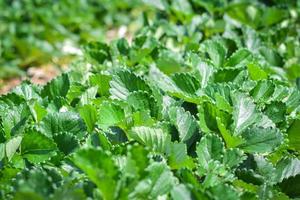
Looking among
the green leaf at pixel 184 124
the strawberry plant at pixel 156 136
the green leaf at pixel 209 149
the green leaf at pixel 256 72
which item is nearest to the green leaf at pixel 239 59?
the strawberry plant at pixel 156 136

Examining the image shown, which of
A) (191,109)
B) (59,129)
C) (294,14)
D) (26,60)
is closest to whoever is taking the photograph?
(59,129)

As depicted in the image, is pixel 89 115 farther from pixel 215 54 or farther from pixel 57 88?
pixel 215 54

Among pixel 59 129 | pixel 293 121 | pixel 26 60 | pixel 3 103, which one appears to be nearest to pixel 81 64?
pixel 3 103

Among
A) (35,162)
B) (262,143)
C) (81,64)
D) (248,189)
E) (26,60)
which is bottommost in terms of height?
(248,189)

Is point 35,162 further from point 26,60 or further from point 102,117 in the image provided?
point 26,60

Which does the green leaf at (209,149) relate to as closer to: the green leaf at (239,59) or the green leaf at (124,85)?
the green leaf at (124,85)

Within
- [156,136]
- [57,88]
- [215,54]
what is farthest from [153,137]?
[215,54]

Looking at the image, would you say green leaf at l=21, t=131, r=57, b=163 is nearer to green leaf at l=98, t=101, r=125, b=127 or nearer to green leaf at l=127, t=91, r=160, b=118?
green leaf at l=98, t=101, r=125, b=127
